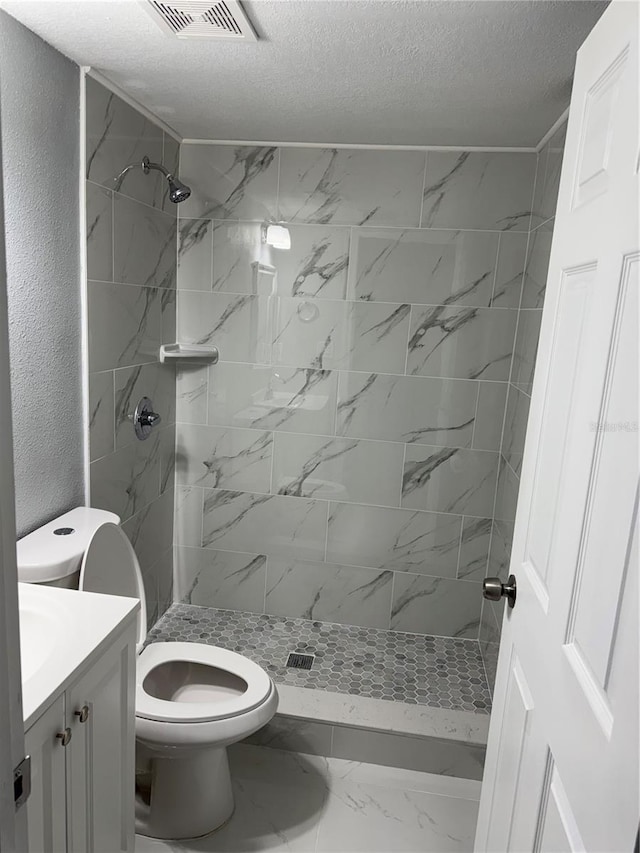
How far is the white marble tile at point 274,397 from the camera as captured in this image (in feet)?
8.77

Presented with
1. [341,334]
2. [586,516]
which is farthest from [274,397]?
[586,516]

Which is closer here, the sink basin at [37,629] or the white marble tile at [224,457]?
the sink basin at [37,629]

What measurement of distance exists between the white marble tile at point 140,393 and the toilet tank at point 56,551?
486 millimetres

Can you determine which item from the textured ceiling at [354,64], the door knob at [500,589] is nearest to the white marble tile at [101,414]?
the textured ceiling at [354,64]

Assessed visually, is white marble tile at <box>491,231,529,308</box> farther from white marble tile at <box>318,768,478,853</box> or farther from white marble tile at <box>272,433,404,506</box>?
white marble tile at <box>318,768,478,853</box>

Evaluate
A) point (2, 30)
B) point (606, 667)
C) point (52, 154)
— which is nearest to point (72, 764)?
point (606, 667)

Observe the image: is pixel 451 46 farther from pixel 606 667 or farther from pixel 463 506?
pixel 463 506

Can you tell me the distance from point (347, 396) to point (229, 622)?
3.80 feet

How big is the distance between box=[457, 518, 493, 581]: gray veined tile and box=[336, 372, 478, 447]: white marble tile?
361 mm

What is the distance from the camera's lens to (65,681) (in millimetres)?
1121

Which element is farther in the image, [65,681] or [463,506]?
[463,506]

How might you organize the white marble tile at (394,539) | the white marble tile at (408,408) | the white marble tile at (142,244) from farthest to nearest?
the white marble tile at (394,539), the white marble tile at (408,408), the white marble tile at (142,244)

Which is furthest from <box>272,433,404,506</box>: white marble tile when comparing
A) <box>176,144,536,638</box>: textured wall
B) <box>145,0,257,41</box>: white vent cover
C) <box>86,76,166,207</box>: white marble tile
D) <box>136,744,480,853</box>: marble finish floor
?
<box>145,0,257,41</box>: white vent cover

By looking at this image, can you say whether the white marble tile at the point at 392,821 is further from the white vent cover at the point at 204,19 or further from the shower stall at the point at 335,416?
the white vent cover at the point at 204,19
